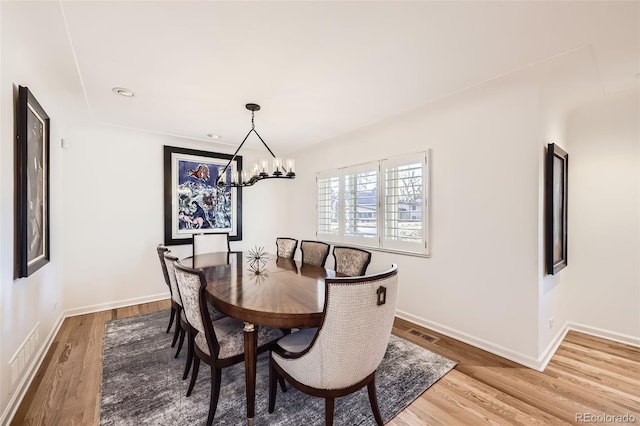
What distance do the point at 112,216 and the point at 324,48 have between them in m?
3.65

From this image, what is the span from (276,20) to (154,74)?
129cm

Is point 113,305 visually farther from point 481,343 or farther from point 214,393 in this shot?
point 481,343

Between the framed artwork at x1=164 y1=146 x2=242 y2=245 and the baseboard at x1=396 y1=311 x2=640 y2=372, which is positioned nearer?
the baseboard at x1=396 y1=311 x2=640 y2=372

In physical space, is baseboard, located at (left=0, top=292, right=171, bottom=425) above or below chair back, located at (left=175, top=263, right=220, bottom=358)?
below

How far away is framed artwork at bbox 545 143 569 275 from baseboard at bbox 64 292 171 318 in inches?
192

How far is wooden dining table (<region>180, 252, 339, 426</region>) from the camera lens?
5.26ft

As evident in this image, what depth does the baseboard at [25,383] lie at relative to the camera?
1743mm

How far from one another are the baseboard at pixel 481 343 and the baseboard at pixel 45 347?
3473 millimetres

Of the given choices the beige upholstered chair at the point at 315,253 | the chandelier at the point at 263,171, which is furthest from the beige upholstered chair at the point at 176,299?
the beige upholstered chair at the point at 315,253

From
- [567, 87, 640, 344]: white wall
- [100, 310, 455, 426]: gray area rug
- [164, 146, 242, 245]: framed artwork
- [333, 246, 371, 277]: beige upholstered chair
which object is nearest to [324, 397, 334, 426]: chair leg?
[100, 310, 455, 426]: gray area rug

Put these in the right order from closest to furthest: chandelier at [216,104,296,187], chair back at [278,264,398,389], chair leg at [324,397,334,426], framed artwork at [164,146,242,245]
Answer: chair back at [278,264,398,389], chair leg at [324,397,334,426], chandelier at [216,104,296,187], framed artwork at [164,146,242,245]

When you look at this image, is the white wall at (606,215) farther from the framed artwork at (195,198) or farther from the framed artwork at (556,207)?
the framed artwork at (195,198)

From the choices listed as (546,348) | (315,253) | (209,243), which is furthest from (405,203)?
(209,243)

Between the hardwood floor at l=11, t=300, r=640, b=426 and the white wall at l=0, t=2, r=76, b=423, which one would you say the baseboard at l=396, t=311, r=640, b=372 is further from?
the white wall at l=0, t=2, r=76, b=423
